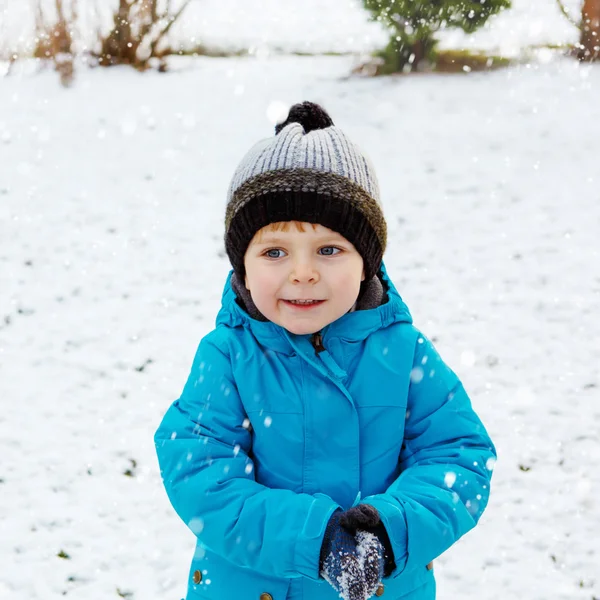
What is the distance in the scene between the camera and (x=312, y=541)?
54.8 inches

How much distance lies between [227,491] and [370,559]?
0.31 meters

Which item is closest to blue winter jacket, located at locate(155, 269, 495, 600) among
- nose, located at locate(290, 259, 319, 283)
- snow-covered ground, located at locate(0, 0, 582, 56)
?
nose, located at locate(290, 259, 319, 283)

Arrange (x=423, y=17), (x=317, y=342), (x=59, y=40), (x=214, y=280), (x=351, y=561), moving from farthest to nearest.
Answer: (x=59, y=40) < (x=423, y=17) < (x=214, y=280) < (x=317, y=342) < (x=351, y=561)

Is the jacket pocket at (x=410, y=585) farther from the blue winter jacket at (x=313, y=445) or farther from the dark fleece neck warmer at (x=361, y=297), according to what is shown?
the dark fleece neck warmer at (x=361, y=297)

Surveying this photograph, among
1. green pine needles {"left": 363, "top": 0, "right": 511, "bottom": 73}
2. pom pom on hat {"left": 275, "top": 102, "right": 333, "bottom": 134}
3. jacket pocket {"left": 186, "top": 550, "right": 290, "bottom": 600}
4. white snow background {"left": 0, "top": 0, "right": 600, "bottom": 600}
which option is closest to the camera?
jacket pocket {"left": 186, "top": 550, "right": 290, "bottom": 600}

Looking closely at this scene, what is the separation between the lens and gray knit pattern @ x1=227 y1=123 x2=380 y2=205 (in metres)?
1.52

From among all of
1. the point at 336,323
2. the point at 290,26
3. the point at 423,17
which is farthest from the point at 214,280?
the point at 290,26

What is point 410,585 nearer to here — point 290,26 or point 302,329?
point 302,329

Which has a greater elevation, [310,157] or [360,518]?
[310,157]

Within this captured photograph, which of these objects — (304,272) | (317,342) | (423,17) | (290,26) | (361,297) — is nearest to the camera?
(304,272)

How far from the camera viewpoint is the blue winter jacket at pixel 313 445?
148 cm

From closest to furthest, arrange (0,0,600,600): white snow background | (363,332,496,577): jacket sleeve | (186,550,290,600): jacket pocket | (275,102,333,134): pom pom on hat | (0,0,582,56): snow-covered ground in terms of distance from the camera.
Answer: (363,332,496,577): jacket sleeve → (186,550,290,600): jacket pocket → (275,102,333,134): pom pom on hat → (0,0,600,600): white snow background → (0,0,582,56): snow-covered ground

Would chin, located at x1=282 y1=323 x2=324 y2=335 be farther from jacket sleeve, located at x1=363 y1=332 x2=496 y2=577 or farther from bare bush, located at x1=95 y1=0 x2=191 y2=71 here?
bare bush, located at x1=95 y1=0 x2=191 y2=71

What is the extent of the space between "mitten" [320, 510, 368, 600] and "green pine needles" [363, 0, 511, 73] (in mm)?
7240
